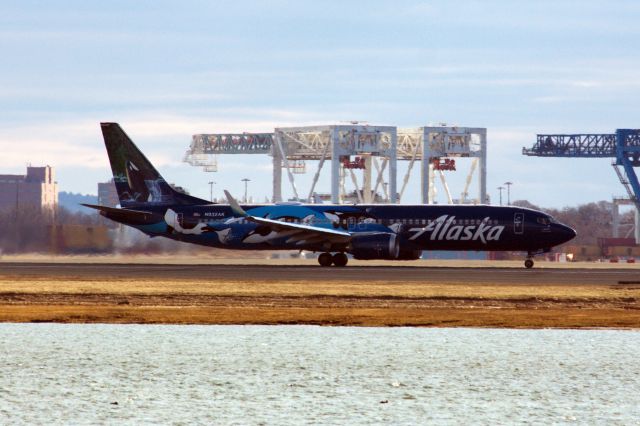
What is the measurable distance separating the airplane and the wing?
56 millimetres

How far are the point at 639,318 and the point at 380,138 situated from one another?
132148 millimetres

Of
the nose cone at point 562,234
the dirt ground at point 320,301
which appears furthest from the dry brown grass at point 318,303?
the nose cone at point 562,234

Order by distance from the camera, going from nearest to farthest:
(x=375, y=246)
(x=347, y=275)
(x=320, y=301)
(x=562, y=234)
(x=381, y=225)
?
(x=320, y=301) < (x=347, y=275) < (x=375, y=246) < (x=562, y=234) < (x=381, y=225)

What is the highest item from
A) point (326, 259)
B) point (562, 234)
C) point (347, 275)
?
point (562, 234)

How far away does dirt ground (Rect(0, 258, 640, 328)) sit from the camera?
32.8m

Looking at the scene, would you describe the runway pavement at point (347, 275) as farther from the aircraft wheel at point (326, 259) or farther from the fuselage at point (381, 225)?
the aircraft wheel at point (326, 259)

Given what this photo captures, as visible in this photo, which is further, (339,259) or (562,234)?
(339,259)

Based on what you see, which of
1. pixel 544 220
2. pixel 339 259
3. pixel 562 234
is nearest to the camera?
pixel 562 234

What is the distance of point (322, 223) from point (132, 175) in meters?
13.2

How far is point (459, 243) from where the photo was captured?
217ft

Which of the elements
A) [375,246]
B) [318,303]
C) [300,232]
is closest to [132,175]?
[300,232]

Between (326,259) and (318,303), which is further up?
(326,259)

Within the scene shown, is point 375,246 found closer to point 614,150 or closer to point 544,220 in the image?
point 544,220

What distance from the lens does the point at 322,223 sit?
226 feet
